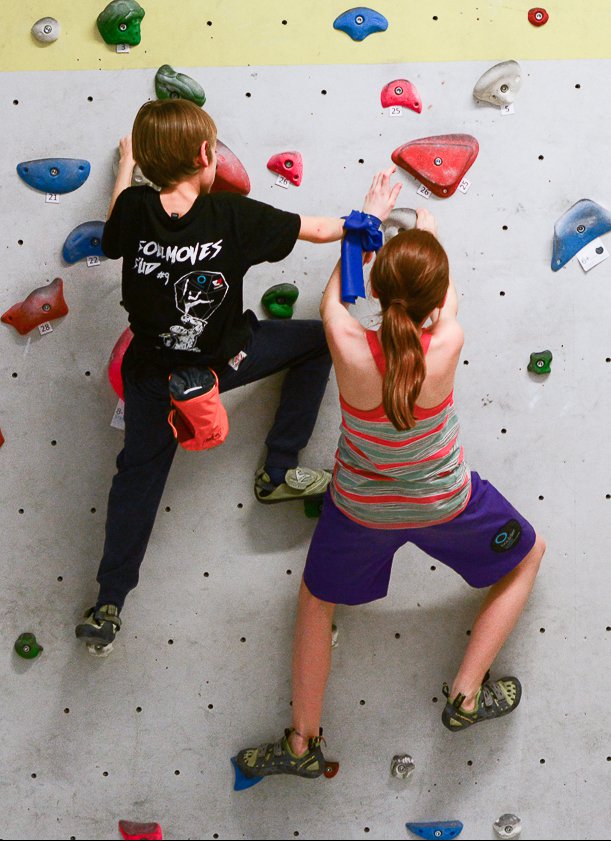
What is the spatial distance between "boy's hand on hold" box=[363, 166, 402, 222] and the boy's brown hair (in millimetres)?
414

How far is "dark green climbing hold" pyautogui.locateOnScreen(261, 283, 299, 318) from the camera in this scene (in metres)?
2.29

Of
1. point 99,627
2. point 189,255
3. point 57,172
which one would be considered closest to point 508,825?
point 99,627

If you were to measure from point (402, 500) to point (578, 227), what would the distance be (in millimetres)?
902

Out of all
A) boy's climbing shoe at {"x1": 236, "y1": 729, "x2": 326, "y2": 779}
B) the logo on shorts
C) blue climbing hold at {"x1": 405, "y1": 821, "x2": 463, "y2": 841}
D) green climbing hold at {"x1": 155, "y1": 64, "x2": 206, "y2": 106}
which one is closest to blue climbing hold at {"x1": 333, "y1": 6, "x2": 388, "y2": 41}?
green climbing hold at {"x1": 155, "y1": 64, "x2": 206, "y2": 106}

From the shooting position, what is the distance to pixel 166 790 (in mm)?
2441

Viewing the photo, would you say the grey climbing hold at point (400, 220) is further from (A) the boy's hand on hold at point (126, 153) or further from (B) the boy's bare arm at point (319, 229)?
(A) the boy's hand on hold at point (126, 153)

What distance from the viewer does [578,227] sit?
2.30 m

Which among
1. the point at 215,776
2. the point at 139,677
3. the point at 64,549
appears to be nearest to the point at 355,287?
the point at 64,549

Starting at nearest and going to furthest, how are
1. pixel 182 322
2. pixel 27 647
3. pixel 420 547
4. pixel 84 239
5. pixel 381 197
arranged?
pixel 182 322, pixel 381 197, pixel 420 547, pixel 84 239, pixel 27 647

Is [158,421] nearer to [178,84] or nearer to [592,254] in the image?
[178,84]

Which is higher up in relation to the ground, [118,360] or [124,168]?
[124,168]

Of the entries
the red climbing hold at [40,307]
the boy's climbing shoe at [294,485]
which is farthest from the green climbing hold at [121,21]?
the boy's climbing shoe at [294,485]

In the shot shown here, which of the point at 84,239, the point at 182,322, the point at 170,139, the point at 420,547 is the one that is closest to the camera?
the point at 170,139

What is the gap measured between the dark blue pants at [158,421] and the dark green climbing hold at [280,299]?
0.11 m
